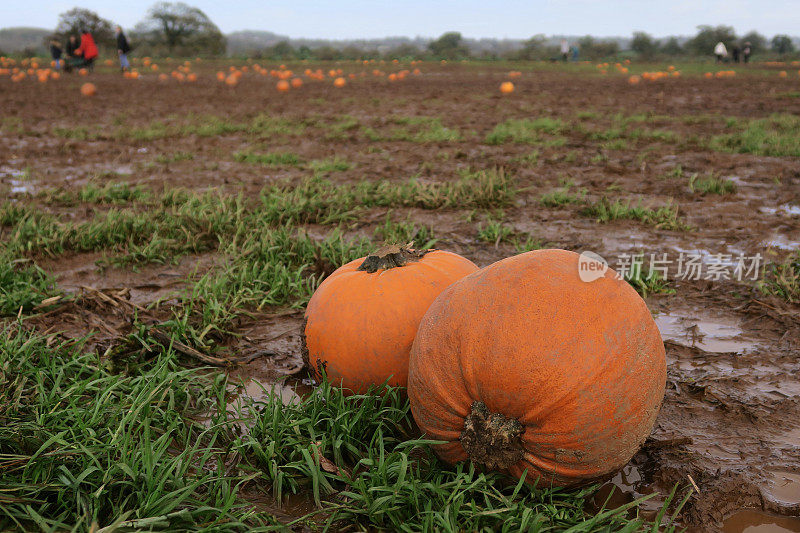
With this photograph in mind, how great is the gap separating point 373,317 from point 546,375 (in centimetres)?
87

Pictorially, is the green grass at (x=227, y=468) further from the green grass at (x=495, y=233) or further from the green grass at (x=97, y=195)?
the green grass at (x=97, y=195)

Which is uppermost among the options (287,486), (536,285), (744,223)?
(536,285)

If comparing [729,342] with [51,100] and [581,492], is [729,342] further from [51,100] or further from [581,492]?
[51,100]

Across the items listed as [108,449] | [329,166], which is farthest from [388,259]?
[329,166]

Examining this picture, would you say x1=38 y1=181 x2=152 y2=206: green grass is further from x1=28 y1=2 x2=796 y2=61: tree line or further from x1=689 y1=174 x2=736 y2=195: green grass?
x1=28 y1=2 x2=796 y2=61: tree line

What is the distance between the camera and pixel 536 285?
6.44 feet

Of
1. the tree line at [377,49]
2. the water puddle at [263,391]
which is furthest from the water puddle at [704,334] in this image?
the tree line at [377,49]

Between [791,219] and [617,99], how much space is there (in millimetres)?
10018

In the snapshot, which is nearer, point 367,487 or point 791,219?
point 367,487

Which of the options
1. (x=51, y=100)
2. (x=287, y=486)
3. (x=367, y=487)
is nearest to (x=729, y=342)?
(x=367, y=487)

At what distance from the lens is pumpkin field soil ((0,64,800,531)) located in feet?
7.86

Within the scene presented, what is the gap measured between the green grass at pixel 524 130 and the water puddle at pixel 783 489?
23.3ft

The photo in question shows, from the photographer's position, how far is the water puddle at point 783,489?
1959 mm

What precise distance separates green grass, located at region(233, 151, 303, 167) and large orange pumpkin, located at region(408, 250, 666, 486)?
19.6ft
